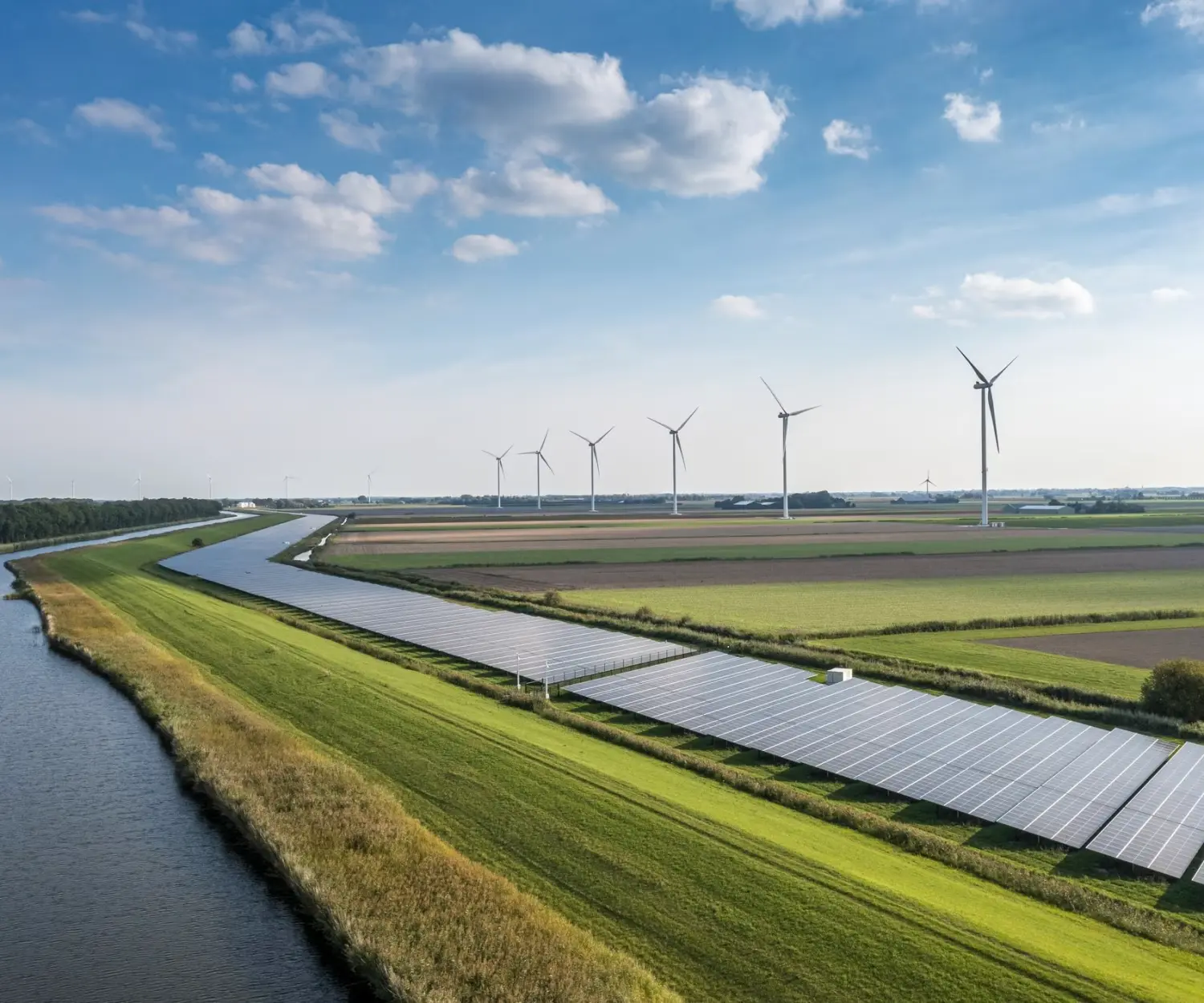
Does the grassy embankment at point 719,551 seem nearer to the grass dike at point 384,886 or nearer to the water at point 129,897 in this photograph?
the grass dike at point 384,886

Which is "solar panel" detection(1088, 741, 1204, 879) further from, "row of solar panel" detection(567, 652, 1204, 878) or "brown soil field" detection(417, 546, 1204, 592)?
"brown soil field" detection(417, 546, 1204, 592)

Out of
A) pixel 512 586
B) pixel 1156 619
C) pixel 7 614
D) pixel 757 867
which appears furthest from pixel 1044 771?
pixel 7 614

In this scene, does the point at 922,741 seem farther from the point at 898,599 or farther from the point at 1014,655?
the point at 898,599

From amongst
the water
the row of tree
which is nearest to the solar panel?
the water

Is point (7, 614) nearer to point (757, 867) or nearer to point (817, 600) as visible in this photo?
point (817, 600)

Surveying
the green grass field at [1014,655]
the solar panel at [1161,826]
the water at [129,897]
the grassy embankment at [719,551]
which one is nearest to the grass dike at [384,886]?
the water at [129,897]
